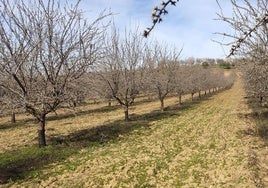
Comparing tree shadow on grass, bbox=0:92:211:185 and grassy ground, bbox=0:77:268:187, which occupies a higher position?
tree shadow on grass, bbox=0:92:211:185

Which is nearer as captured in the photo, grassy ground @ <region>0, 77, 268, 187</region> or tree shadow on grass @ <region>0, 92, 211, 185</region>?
grassy ground @ <region>0, 77, 268, 187</region>

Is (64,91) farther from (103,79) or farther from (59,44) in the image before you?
(103,79)

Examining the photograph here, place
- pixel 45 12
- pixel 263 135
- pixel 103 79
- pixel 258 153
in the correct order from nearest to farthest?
pixel 258 153
pixel 45 12
pixel 263 135
pixel 103 79

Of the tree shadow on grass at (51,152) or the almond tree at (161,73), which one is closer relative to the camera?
the tree shadow on grass at (51,152)

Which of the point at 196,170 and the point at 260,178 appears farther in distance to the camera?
the point at 196,170

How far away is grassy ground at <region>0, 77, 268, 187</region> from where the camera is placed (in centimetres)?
720

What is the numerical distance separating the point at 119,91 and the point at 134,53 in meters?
2.92

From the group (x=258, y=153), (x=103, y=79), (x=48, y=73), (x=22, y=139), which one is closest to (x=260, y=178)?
(x=258, y=153)

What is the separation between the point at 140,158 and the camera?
30.2 ft

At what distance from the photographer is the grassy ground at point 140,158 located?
7.20 metres

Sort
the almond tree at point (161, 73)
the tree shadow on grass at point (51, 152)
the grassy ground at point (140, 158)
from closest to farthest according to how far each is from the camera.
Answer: the grassy ground at point (140, 158) → the tree shadow on grass at point (51, 152) → the almond tree at point (161, 73)

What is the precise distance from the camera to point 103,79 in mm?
17938

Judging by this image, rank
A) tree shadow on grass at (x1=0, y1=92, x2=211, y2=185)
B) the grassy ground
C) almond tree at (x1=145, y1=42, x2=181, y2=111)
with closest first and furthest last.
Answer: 1. the grassy ground
2. tree shadow on grass at (x1=0, y1=92, x2=211, y2=185)
3. almond tree at (x1=145, y1=42, x2=181, y2=111)

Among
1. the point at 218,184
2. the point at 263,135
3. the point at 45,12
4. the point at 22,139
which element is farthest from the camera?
the point at 22,139
